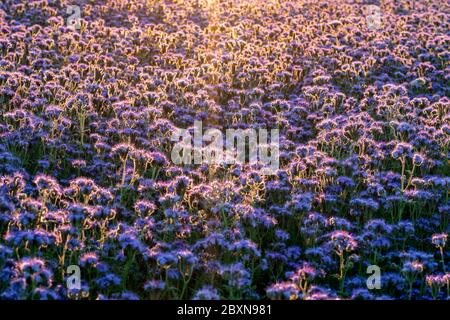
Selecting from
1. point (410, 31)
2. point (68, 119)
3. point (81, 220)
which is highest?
point (410, 31)

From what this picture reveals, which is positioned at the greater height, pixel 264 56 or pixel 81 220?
pixel 264 56

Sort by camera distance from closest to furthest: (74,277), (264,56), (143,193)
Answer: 1. (74,277)
2. (143,193)
3. (264,56)

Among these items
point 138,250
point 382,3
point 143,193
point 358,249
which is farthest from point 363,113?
point 382,3

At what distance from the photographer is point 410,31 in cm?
1744

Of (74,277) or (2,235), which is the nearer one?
(74,277)

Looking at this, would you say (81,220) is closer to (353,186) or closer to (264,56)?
(353,186)

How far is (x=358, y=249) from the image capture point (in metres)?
8.34

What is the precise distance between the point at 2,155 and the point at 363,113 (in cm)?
604

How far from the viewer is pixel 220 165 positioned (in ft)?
31.8

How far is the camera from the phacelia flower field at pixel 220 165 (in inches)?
289

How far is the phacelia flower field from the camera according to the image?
735 cm

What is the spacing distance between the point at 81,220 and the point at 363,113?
5729 millimetres
